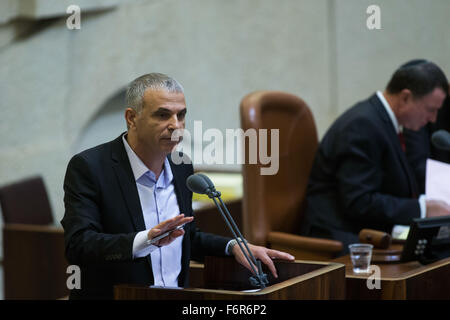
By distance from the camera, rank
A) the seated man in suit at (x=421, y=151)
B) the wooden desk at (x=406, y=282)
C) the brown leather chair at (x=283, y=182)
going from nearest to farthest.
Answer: the wooden desk at (x=406, y=282), the brown leather chair at (x=283, y=182), the seated man in suit at (x=421, y=151)

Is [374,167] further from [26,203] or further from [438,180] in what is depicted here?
[26,203]

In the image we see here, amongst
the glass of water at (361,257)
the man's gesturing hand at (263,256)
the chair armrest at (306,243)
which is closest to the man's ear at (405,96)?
the chair armrest at (306,243)

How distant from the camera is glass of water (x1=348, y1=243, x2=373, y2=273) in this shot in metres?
2.80

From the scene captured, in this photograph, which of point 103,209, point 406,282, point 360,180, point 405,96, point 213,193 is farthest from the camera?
point 405,96

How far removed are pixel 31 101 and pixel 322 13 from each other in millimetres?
2352

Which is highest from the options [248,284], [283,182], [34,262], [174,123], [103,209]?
[174,123]

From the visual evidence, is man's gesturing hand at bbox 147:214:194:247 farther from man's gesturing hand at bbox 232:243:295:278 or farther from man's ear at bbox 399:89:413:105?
man's ear at bbox 399:89:413:105

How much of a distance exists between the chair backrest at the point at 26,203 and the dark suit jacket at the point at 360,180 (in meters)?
1.74

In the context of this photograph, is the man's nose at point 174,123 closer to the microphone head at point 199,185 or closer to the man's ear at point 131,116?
the man's ear at point 131,116

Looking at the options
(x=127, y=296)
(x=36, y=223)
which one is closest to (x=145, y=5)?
(x=36, y=223)

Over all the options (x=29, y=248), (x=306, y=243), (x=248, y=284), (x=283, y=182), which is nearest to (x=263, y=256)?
(x=248, y=284)

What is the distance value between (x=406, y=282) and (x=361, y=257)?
192 millimetres

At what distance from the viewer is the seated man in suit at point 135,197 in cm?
224

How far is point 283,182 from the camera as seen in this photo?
3.71 meters
